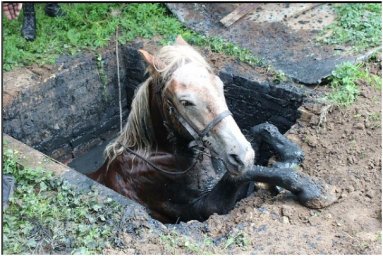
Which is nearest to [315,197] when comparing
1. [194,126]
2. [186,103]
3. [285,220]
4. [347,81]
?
[285,220]

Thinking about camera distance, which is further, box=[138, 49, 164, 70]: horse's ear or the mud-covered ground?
box=[138, 49, 164, 70]: horse's ear

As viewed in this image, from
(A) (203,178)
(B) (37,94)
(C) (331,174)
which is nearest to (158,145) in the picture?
(A) (203,178)

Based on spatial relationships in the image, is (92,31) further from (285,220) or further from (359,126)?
(285,220)

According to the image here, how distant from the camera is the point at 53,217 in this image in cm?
454

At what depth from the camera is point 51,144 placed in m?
7.18

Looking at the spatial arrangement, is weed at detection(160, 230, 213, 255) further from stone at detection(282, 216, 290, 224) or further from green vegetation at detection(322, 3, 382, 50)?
green vegetation at detection(322, 3, 382, 50)

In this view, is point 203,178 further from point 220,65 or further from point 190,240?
point 220,65

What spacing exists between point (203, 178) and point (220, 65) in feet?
5.95

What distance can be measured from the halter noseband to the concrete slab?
210cm

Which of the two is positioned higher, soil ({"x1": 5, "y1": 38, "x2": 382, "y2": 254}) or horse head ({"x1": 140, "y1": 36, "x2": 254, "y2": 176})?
horse head ({"x1": 140, "y1": 36, "x2": 254, "y2": 176})

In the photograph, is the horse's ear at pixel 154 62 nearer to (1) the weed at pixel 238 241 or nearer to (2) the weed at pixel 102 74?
(1) the weed at pixel 238 241

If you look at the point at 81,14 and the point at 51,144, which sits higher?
the point at 81,14

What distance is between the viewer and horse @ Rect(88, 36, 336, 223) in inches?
179

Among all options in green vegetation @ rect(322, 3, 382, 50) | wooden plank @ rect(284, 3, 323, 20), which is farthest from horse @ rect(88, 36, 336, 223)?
wooden plank @ rect(284, 3, 323, 20)
